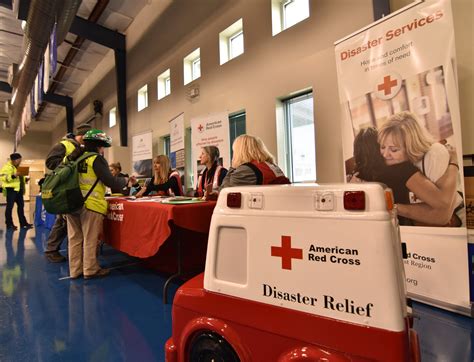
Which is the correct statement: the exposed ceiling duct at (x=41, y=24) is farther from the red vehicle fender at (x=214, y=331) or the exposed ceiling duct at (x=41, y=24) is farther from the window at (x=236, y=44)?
the red vehicle fender at (x=214, y=331)

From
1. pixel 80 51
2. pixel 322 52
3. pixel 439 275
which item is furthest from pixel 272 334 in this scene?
pixel 80 51

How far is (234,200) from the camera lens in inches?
38.1

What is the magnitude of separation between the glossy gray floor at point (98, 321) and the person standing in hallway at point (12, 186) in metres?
3.97

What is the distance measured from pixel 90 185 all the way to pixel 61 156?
22.7 inches

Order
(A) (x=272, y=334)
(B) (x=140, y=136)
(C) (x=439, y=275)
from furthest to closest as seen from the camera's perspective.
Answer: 1. (B) (x=140, y=136)
2. (C) (x=439, y=275)
3. (A) (x=272, y=334)

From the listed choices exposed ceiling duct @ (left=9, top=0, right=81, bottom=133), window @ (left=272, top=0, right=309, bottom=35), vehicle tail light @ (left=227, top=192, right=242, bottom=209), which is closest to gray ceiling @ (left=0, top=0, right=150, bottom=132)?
exposed ceiling duct @ (left=9, top=0, right=81, bottom=133)

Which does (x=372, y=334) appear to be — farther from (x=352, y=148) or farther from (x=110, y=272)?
(x=110, y=272)

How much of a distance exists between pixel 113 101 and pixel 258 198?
27.3ft

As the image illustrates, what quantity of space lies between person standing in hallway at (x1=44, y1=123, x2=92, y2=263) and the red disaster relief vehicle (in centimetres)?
218

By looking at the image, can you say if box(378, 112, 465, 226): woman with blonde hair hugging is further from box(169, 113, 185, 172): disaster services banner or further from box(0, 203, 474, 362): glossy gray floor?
box(169, 113, 185, 172): disaster services banner

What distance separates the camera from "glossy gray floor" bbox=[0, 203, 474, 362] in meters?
1.45

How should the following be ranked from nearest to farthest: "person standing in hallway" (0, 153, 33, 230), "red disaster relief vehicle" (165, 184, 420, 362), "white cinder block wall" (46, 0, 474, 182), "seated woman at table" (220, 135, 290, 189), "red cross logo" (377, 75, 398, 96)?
"red disaster relief vehicle" (165, 184, 420, 362) < "seated woman at table" (220, 135, 290, 189) < "red cross logo" (377, 75, 398, 96) < "white cinder block wall" (46, 0, 474, 182) < "person standing in hallway" (0, 153, 33, 230)

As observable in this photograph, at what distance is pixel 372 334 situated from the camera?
0.69m

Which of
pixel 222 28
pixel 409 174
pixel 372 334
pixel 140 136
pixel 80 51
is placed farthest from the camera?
pixel 80 51
